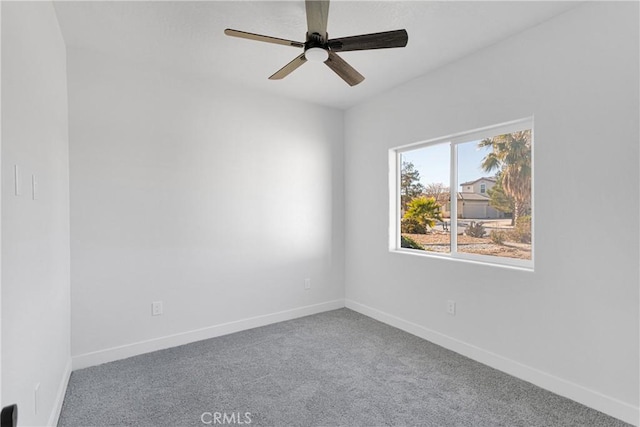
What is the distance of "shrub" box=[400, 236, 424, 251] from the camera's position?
3456mm

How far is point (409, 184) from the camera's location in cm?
356

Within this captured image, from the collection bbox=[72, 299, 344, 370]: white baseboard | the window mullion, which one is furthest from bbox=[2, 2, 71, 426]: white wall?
the window mullion

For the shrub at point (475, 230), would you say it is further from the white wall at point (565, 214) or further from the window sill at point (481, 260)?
the white wall at point (565, 214)

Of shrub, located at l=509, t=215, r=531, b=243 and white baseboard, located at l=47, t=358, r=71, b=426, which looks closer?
white baseboard, located at l=47, t=358, r=71, b=426

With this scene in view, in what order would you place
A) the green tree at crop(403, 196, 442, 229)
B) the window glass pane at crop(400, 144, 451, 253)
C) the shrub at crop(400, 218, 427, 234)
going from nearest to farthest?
the window glass pane at crop(400, 144, 451, 253) → the green tree at crop(403, 196, 442, 229) → the shrub at crop(400, 218, 427, 234)

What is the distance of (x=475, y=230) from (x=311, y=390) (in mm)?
1858

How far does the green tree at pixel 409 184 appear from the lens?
11.4 feet

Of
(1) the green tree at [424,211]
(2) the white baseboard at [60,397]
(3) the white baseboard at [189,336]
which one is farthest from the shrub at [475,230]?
(2) the white baseboard at [60,397]

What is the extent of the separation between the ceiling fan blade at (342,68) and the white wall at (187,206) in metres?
1.37

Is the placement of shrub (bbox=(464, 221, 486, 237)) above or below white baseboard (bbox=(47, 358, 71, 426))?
above

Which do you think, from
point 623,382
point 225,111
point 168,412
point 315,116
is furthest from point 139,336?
point 623,382

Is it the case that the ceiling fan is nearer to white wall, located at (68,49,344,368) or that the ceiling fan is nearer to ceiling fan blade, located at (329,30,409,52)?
ceiling fan blade, located at (329,30,409,52)

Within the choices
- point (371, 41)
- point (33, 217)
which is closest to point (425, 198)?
point (371, 41)

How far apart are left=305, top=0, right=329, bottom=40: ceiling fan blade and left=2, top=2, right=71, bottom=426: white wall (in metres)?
1.33
